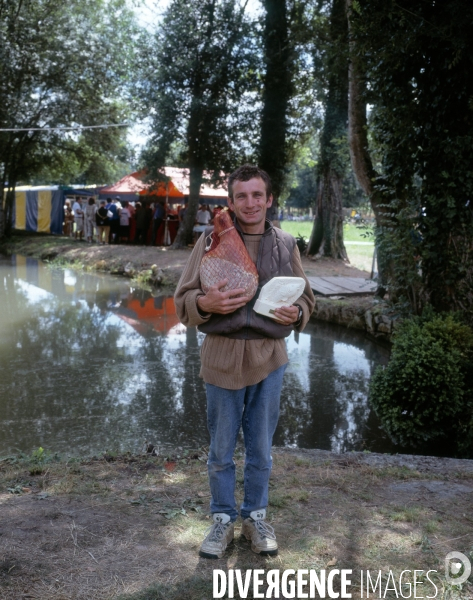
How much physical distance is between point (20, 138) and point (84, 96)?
3.27 meters

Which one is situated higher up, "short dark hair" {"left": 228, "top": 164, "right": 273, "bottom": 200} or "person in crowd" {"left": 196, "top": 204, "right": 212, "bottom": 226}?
"person in crowd" {"left": 196, "top": 204, "right": 212, "bottom": 226}

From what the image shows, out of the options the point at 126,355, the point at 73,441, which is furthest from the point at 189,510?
the point at 126,355

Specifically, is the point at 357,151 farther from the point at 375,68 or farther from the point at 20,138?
the point at 20,138

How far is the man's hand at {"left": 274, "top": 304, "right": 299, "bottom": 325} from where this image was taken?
306cm

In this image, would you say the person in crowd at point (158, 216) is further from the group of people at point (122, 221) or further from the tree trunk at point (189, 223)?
the tree trunk at point (189, 223)

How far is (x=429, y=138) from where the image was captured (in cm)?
616

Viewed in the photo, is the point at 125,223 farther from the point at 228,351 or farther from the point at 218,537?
the point at 218,537

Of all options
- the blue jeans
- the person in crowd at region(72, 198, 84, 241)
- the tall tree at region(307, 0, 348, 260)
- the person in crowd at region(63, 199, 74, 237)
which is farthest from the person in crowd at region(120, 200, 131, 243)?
the blue jeans

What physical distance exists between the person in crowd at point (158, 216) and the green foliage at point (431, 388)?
18991 mm

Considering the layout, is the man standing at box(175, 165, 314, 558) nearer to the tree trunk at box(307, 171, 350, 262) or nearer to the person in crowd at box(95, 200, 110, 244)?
the tree trunk at box(307, 171, 350, 262)

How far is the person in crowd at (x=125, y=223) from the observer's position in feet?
79.5

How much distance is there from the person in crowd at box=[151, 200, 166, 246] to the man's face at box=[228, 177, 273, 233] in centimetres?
2128

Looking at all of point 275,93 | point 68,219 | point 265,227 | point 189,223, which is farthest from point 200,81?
point 265,227

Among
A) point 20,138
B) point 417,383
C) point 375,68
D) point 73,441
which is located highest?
point 20,138
